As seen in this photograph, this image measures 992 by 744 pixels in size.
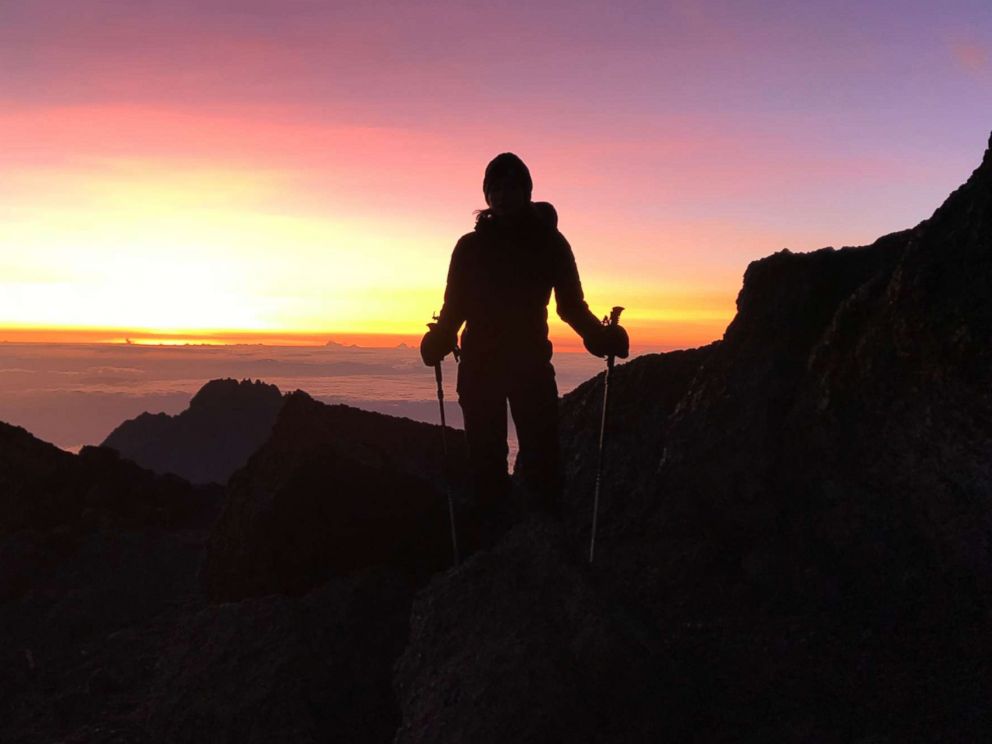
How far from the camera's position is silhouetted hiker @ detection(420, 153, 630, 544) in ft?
24.0

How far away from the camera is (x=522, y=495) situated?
8.37 metres

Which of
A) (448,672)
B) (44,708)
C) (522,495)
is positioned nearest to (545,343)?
(522,495)

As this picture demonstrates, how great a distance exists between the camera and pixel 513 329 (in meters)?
7.34

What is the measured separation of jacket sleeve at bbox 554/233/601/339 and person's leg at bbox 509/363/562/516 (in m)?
0.52

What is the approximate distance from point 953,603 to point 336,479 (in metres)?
5.78

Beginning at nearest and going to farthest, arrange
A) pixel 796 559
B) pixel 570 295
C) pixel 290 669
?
pixel 796 559 < pixel 290 669 < pixel 570 295

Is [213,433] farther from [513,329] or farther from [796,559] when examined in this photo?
[796,559]

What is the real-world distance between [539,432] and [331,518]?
258cm

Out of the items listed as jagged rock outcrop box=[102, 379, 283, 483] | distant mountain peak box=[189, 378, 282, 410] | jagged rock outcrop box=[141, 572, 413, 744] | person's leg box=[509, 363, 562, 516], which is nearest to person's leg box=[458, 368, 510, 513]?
person's leg box=[509, 363, 562, 516]

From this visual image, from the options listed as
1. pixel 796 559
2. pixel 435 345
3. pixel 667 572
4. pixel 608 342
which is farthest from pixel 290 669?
pixel 796 559

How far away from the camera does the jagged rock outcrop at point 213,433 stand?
9150 centimetres

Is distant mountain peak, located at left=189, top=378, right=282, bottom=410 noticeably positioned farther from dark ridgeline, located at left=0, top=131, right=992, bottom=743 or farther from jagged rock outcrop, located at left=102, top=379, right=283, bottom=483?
dark ridgeline, located at left=0, top=131, right=992, bottom=743

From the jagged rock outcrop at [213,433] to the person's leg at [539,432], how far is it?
86.3 m

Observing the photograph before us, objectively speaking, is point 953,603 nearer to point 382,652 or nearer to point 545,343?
point 545,343
